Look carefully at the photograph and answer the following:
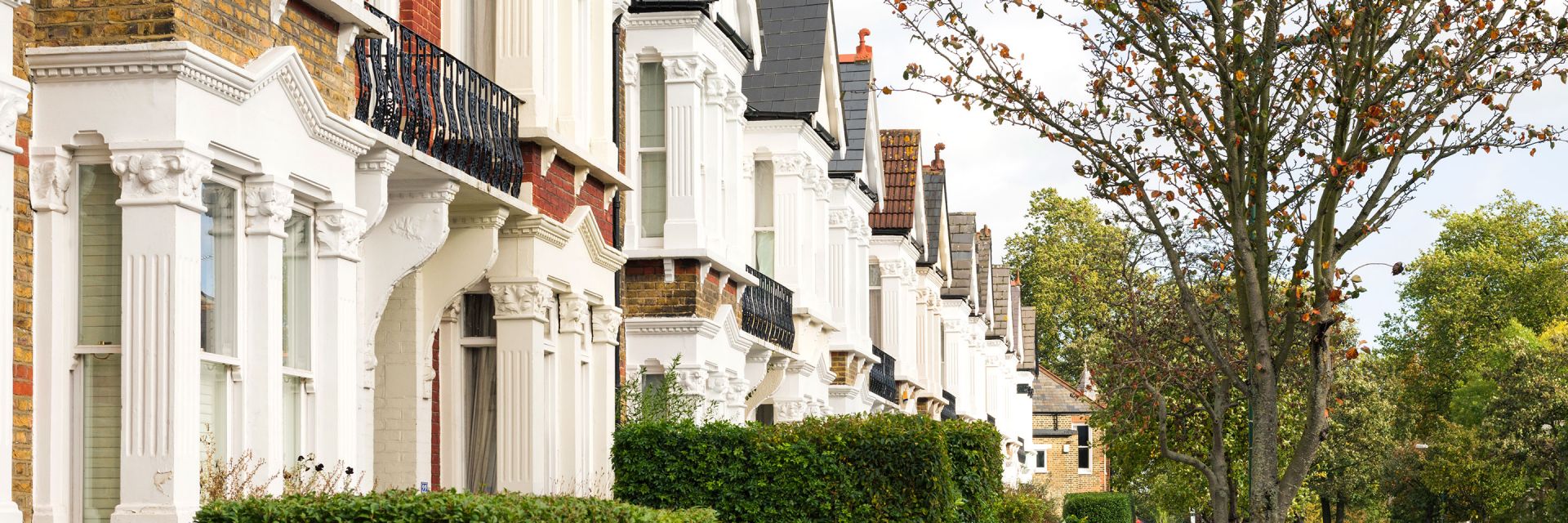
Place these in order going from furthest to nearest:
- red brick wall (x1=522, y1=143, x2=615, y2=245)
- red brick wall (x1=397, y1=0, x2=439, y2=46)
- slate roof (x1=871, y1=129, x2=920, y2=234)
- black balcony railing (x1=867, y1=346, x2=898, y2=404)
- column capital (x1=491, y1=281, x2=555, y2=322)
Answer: slate roof (x1=871, y1=129, x2=920, y2=234)
black balcony railing (x1=867, y1=346, x2=898, y2=404)
column capital (x1=491, y1=281, x2=555, y2=322)
red brick wall (x1=522, y1=143, x2=615, y2=245)
red brick wall (x1=397, y1=0, x2=439, y2=46)

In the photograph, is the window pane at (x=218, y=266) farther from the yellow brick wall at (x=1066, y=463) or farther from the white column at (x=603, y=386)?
the yellow brick wall at (x=1066, y=463)

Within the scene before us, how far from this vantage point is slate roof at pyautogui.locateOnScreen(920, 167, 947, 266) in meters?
41.3

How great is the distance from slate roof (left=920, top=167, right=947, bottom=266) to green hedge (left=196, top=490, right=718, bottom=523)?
105ft

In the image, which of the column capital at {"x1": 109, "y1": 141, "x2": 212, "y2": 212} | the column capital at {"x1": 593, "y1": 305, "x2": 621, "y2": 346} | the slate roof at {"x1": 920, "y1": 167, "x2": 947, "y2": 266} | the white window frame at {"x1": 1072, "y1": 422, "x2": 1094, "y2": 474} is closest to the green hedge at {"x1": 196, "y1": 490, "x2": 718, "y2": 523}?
the column capital at {"x1": 109, "y1": 141, "x2": 212, "y2": 212}

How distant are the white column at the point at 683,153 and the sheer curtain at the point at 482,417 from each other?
439 centimetres

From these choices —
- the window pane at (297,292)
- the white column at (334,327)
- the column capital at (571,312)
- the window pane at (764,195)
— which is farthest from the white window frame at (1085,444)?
the window pane at (297,292)

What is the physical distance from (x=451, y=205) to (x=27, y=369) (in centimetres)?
528

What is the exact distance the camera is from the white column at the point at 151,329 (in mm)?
→ 8219

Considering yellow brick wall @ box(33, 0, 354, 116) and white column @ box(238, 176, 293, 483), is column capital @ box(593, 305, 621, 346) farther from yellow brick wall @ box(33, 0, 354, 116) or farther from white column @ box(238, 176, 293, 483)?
white column @ box(238, 176, 293, 483)

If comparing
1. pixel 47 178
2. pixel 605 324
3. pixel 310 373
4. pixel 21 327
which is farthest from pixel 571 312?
pixel 21 327

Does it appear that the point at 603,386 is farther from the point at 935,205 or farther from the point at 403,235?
the point at 935,205

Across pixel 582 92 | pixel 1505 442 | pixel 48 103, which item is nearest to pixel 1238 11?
pixel 582 92

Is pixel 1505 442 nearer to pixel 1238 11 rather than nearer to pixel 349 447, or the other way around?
pixel 1238 11

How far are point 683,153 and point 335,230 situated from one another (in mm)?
9059
